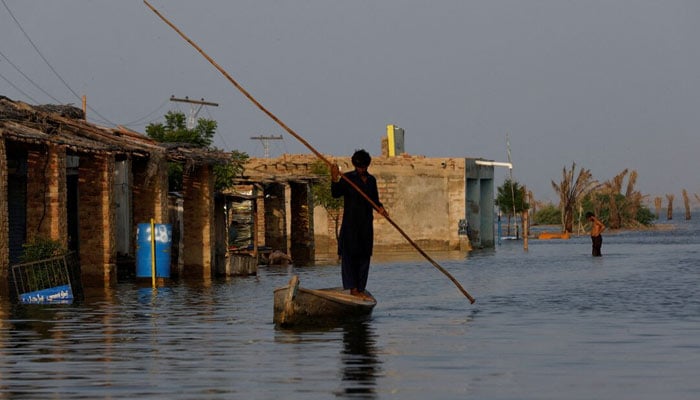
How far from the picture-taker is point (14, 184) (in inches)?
1067

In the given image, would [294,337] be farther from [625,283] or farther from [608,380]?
[625,283]

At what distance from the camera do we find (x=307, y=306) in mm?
15008

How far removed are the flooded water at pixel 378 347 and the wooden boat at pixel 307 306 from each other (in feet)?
0.90

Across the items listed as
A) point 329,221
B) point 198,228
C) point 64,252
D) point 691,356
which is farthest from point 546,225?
point 691,356

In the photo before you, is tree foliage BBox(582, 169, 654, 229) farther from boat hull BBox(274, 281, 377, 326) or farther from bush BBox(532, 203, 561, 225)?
boat hull BBox(274, 281, 377, 326)

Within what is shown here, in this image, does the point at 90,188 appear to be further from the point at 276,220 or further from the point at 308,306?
the point at 276,220

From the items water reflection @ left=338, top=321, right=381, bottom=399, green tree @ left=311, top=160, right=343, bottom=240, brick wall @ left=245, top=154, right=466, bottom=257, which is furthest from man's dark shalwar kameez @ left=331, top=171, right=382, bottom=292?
brick wall @ left=245, top=154, right=466, bottom=257

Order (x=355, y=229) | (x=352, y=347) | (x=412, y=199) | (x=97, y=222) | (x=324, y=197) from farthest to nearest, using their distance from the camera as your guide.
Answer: (x=412, y=199)
(x=324, y=197)
(x=97, y=222)
(x=355, y=229)
(x=352, y=347)

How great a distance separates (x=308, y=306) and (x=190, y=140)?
82.6 feet

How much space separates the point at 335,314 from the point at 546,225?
382 ft

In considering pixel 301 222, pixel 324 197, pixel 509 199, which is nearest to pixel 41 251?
pixel 301 222

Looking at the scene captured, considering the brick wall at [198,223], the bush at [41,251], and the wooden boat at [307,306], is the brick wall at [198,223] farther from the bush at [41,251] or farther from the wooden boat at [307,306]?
the wooden boat at [307,306]

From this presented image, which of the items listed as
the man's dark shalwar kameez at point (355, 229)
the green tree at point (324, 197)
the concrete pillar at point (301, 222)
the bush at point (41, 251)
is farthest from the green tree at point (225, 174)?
the man's dark shalwar kameez at point (355, 229)

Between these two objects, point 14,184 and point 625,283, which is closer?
point 625,283
